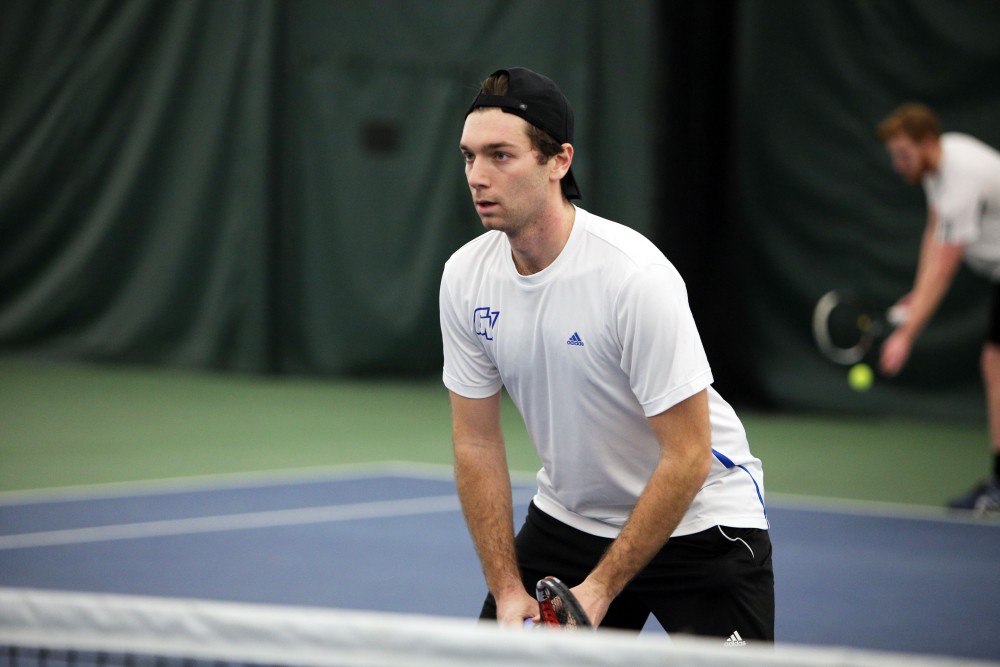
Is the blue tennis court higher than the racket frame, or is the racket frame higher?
the racket frame

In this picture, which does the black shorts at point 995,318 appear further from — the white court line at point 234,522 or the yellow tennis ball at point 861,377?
the white court line at point 234,522

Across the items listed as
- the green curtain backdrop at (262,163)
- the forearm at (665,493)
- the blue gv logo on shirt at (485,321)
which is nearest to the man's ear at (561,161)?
the blue gv logo on shirt at (485,321)

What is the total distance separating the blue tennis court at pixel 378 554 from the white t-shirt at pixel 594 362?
66.9 inches

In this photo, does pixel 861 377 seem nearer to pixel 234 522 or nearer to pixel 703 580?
pixel 234 522

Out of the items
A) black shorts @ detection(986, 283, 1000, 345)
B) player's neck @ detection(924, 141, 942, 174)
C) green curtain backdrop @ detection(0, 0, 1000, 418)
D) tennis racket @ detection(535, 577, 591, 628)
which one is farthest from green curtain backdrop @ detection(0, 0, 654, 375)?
tennis racket @ detection(535, 577, 591, 628)

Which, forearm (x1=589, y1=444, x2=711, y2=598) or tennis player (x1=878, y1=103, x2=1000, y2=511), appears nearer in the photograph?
forearm (x1=589, y1=444, x2=711, y2=598)

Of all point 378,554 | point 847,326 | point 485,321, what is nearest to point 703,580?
point 485,321

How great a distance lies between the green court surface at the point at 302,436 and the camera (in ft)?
23.8

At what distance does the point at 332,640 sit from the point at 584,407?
0.99m

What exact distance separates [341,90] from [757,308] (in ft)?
10.9

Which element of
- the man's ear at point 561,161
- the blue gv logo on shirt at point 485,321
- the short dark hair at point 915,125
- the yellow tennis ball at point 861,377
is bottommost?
the yellow tennis ball at point 861,377

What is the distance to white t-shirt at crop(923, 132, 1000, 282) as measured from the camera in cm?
635

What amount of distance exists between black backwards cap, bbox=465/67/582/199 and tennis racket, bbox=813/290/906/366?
5.87 meters

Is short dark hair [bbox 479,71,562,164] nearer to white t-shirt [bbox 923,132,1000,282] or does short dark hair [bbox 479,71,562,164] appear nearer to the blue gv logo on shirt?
the blue gv logo on shirt
